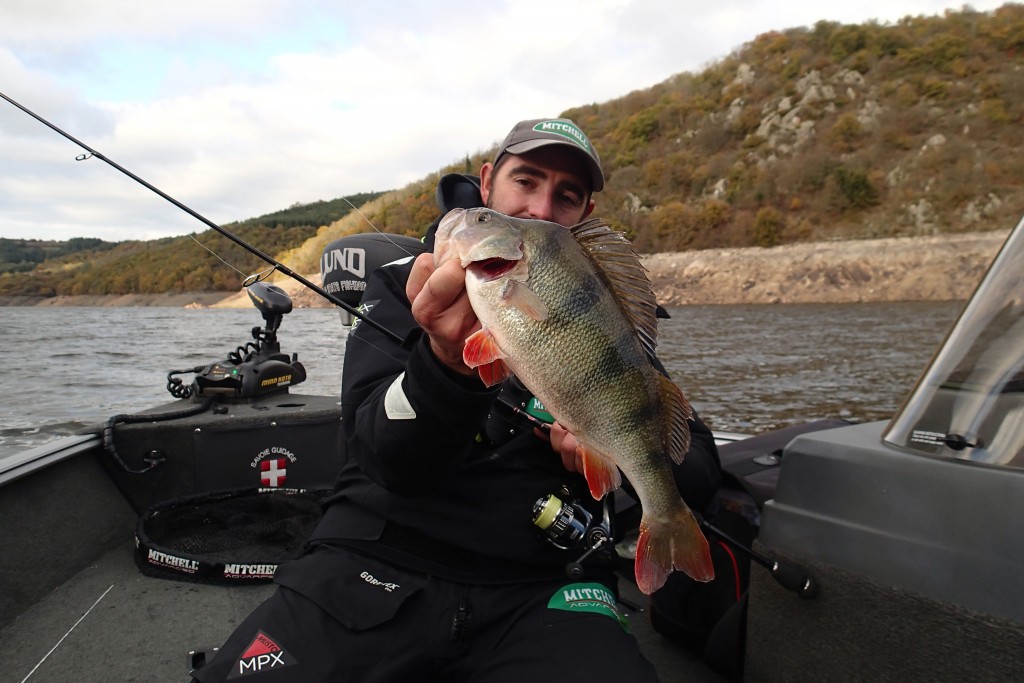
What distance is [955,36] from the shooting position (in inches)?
2734

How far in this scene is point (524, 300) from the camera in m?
1.68

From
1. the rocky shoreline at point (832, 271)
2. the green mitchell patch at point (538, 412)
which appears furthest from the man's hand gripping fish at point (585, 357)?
the rocky shoreline at point (832, 271)

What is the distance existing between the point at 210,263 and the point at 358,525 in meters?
2.52

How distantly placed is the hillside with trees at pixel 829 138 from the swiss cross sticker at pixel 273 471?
91.9 ft

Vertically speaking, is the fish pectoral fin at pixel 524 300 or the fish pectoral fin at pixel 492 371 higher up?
the fish pectoral fin at pixel 524 300

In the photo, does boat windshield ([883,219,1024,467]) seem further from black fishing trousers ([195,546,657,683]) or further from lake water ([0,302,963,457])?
lake water ([0,302,963,457])

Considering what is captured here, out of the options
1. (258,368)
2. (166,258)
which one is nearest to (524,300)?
(258,368)

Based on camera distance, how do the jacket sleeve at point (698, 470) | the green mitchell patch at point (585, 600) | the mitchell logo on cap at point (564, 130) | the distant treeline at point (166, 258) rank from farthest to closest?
the distant treeline at point (166, 258)
the mitchell logo on cap at point (564, 130)
the jacket sleeve at point (698, 470)
the green mitchell patch at point (585, 600)

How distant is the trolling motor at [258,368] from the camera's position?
465 cm

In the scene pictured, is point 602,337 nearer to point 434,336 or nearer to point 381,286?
point 434,336

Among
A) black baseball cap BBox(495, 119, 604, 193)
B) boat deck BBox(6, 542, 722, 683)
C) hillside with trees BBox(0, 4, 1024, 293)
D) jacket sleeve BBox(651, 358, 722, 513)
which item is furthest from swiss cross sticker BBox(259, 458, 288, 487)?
hillside with trees BBox(0, 4, 1024, 293)

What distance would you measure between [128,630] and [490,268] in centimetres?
282

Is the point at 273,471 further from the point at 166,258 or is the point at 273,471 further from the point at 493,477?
the point at 493,477

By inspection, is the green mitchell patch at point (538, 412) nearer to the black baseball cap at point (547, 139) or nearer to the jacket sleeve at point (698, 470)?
the jacket sleeve at point (698, 470)
